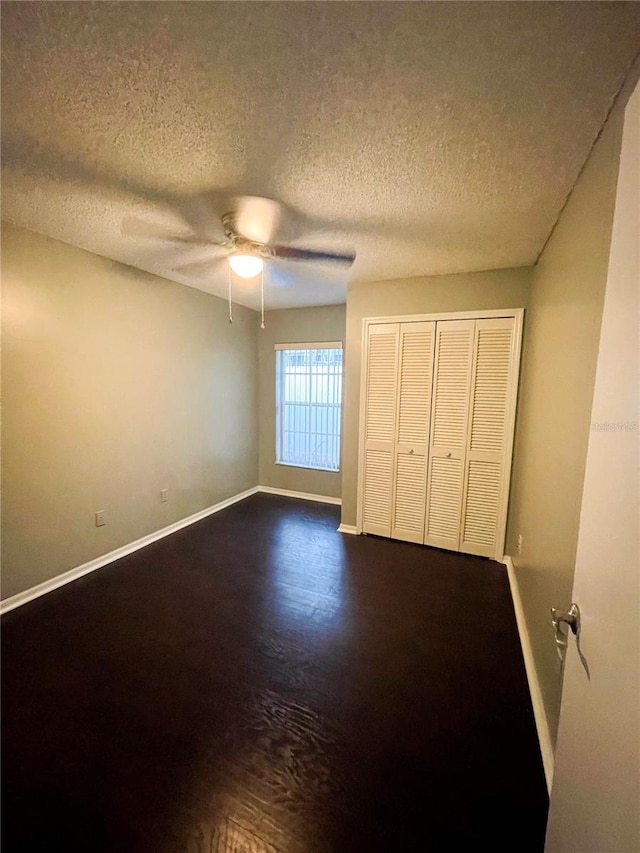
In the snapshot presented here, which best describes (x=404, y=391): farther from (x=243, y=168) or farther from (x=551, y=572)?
(x=243, y=168)

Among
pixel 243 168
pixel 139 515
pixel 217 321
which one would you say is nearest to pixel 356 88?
pixel 243 168

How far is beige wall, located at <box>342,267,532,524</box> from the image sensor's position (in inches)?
108

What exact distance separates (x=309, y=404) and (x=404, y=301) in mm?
1889

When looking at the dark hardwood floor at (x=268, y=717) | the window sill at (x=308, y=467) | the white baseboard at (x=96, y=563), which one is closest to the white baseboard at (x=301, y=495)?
the window sill at (x=308, y=467)

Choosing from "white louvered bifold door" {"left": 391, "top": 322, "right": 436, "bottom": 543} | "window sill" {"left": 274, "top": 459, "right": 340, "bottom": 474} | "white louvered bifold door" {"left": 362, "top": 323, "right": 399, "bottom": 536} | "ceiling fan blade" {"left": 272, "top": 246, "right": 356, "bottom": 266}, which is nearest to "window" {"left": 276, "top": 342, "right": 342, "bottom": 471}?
"window sill" {"left": 274, "top": 459, "right": 340, "bottom": 474}

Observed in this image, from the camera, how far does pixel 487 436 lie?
9.51 ft

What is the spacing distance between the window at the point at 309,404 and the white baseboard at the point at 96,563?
4.06ft

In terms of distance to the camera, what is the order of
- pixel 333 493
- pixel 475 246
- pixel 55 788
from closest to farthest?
pixel 55 788
pixel 475 246
pixel 333 493

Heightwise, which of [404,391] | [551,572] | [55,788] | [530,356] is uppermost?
[530,356]

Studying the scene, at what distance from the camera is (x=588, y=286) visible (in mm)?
1274

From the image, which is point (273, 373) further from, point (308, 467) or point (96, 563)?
point (96, 563)

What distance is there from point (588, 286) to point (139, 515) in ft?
11.5

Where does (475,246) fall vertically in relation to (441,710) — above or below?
above

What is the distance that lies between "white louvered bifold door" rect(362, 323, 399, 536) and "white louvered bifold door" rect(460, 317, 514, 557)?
68 cm
